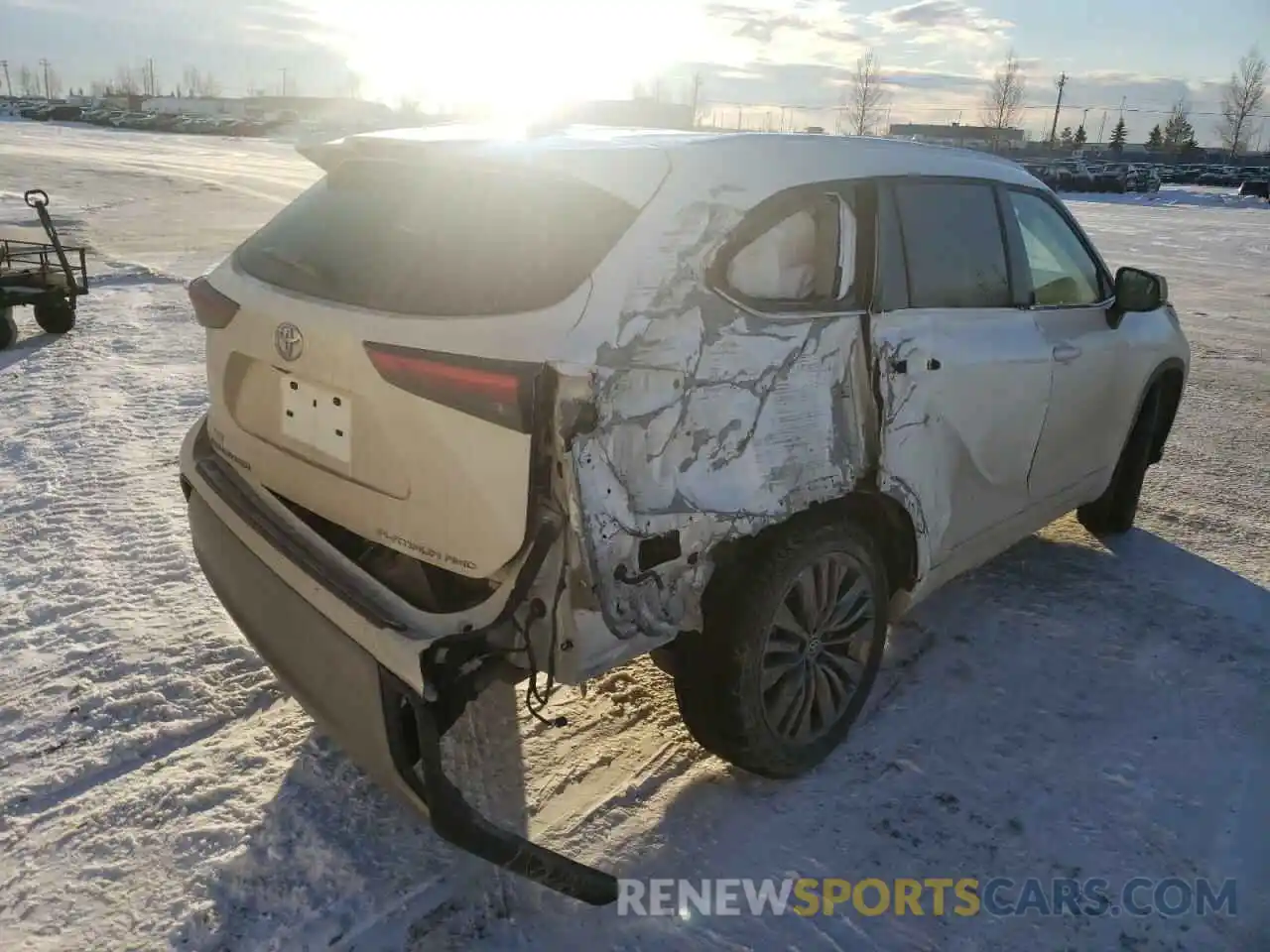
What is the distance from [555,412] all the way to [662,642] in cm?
71

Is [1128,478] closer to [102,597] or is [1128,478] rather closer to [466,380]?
[466,380]

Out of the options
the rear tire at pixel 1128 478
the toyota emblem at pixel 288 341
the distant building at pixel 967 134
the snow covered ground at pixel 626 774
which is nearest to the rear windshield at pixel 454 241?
the toyota emblem at pixel 288 341

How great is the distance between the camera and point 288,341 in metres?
2.45

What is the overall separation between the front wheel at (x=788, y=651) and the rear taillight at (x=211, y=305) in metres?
1.55

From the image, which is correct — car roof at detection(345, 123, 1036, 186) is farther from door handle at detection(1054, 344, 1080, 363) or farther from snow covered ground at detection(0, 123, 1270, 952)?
snow covered ground at detection(0, 123, 1270, 952)

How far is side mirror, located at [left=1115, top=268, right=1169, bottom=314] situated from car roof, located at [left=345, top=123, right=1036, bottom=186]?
1158mm

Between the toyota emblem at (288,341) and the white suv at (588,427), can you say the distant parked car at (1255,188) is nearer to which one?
the white suv at (588,427)

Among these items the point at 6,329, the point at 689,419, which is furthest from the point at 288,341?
the point at 6,329

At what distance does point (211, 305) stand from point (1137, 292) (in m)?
3.51

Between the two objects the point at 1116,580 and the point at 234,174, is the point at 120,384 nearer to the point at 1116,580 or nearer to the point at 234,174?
the point at 1116,580

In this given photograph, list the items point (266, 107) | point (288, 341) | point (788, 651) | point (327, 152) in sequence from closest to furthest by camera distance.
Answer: point (288, 341), point (788, 651), point (327, 152), point (266, 107)

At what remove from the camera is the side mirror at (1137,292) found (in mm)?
3943

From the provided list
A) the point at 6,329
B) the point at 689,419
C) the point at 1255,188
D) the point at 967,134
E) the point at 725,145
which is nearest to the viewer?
the point at 689,419

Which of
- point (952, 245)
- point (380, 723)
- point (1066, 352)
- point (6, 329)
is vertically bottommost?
point (6, 329)
